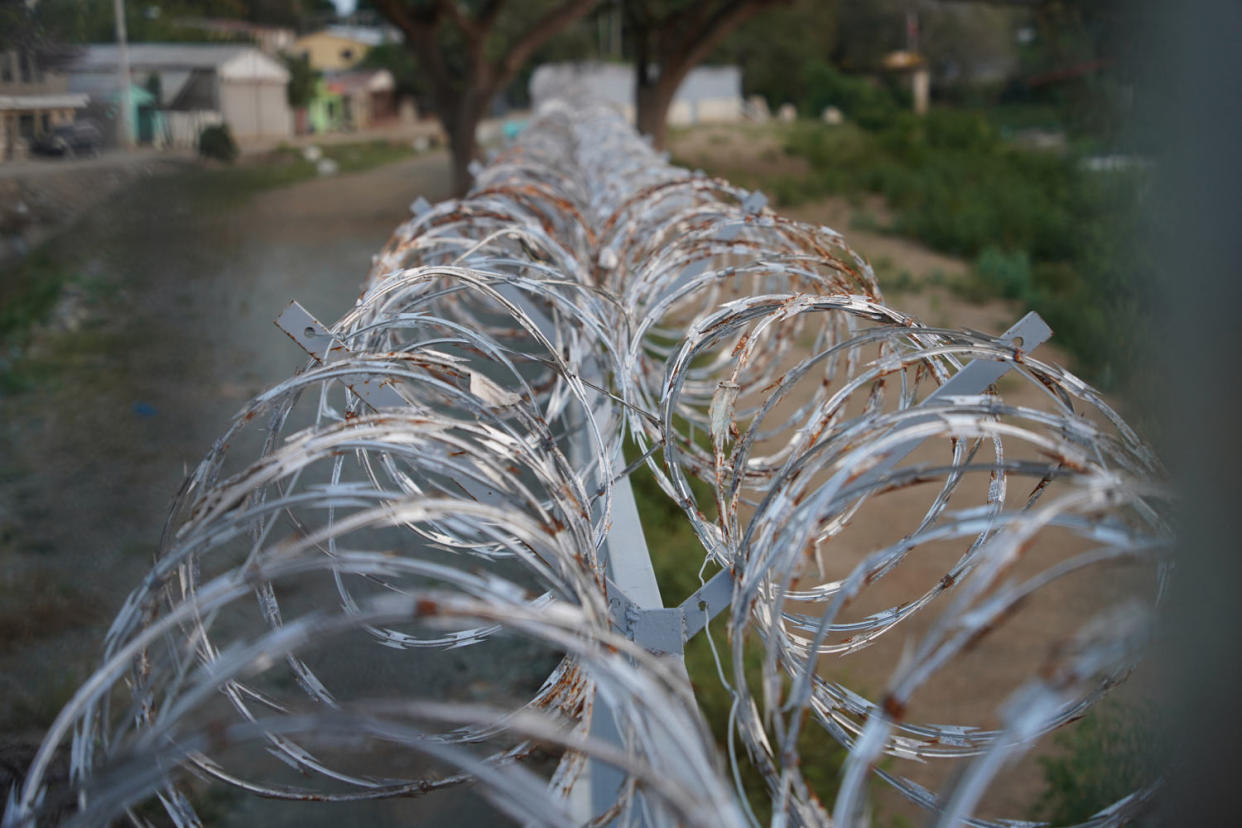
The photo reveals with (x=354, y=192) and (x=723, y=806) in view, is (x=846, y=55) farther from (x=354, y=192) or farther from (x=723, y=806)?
(x=723, y=806)

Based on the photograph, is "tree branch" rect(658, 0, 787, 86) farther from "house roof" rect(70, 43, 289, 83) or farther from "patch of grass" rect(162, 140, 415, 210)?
"house roof" rect(70, 43, 289, 83)

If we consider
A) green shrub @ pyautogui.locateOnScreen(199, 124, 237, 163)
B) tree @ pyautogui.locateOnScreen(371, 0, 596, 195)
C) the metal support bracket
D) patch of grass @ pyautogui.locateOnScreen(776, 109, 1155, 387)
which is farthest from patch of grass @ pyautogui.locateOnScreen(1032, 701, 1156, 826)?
green shrub @ pyautogui.locateOnScreen(199, 124, 237, 163)

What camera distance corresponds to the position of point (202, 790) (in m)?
3.78

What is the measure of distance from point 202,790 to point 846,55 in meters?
55.0

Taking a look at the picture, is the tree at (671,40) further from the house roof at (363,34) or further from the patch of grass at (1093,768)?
the house roof at (363,34)

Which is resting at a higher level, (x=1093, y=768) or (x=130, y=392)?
(x=130, y=392)

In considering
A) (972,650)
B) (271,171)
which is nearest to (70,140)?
(271,171)

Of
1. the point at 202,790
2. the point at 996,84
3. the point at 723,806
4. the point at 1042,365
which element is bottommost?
the point at 202,790

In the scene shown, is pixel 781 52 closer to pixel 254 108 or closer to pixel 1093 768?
pixel 254 108

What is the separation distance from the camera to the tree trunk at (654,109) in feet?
65.3

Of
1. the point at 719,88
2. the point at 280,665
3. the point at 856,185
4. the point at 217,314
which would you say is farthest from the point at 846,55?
the point at 280,665

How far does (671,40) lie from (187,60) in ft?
28.0

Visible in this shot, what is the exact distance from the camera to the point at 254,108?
985 inches

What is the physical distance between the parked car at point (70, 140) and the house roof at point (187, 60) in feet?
2.10
